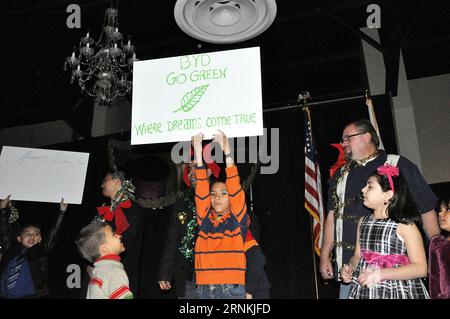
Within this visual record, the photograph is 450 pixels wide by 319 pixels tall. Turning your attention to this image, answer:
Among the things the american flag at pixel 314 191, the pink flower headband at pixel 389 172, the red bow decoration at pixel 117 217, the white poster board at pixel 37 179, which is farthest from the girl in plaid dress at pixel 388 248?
the white poster board at pixel 37 179

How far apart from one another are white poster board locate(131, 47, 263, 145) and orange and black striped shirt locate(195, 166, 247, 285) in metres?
0.24

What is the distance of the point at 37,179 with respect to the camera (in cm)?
352

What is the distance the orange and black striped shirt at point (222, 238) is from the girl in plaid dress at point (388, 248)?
518mm

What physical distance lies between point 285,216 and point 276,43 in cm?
231

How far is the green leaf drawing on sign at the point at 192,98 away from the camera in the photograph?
2.60 m

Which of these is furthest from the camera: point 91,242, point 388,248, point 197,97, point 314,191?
point 314,191

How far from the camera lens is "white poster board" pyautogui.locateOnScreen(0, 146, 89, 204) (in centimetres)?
348

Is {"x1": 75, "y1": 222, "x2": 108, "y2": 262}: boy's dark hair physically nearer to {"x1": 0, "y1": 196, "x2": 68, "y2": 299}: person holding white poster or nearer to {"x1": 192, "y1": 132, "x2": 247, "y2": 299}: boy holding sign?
{"x1": 192, "y1": 132, "x2": 247, "y2": 299}: boy holding sign

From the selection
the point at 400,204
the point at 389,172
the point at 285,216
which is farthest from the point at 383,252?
the point at 285,216

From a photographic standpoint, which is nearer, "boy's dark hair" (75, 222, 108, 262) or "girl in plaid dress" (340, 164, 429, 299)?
"girl in plaid dress" (340, 164, 429, 299)

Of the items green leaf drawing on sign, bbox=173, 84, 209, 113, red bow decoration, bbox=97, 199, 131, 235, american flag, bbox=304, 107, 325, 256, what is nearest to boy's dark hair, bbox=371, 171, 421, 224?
green leaf drawing on sign, bbox=173, 84, 209, 113

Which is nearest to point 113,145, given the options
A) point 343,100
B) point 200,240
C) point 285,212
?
point 285,212

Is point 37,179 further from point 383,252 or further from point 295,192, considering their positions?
point 383,252
